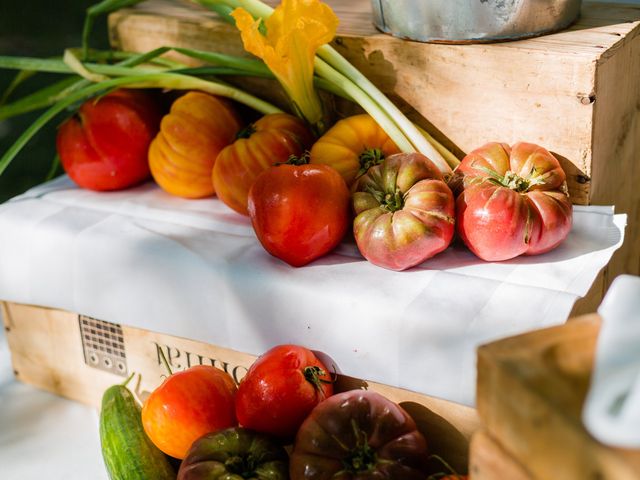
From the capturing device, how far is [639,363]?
0.66 metres

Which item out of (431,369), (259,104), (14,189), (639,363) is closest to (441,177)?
(431,369)

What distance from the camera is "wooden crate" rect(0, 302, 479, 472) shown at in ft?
3.67

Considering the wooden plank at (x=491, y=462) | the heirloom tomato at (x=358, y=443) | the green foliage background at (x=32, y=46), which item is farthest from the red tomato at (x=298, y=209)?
the green foliage background at (x=32, y=46)

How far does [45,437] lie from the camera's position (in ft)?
Result: 4.47

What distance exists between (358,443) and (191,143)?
2.09ft

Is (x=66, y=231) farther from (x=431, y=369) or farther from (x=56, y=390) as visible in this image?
(x=431, y=369)

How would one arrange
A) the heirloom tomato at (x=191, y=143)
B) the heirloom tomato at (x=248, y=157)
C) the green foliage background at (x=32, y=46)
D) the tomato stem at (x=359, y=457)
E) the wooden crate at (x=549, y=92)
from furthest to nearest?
the green foliage background at (x=32, y=46), the heirloom tomato at (x=191, y=143), the heirloom tomato at (x=248, y=157), the wooden crate at (x=549, y=92), the tomato stem at (x=359, y=457)

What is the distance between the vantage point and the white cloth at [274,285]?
1071mm

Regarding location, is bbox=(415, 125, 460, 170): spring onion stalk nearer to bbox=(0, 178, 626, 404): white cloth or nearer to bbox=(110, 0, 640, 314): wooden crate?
bbox=(110, 0, 640, 314): wooden crate

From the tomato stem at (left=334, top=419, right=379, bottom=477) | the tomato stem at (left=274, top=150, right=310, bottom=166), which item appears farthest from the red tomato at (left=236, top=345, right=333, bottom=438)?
the tomato stem at (left=274, top=150, right=310, bottom=166)

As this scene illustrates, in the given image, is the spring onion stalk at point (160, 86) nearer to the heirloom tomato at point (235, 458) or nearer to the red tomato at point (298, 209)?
the red tomato at point (298, 209)

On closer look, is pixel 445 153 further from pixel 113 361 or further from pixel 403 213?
pixel 113 361

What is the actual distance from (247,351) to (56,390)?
1.50 ft

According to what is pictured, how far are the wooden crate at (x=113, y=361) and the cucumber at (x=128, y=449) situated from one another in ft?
0.41
